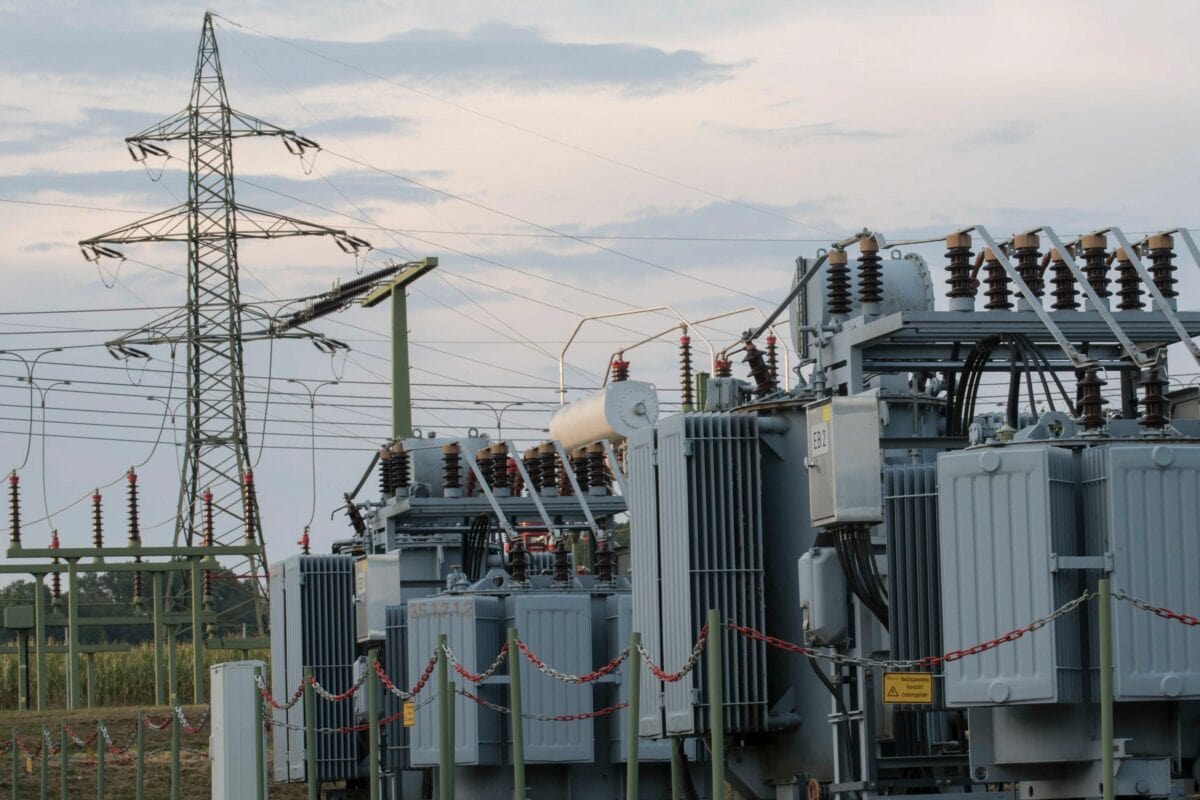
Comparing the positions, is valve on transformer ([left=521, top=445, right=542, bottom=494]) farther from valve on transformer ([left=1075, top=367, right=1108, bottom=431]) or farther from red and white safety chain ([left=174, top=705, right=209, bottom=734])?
valve on transformer ([left=1075, top=367, right=1108, bottom=431])

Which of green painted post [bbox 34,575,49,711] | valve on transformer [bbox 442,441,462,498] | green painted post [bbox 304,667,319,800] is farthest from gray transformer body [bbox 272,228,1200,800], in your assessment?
green painted post [bbox 34,575,49,711]

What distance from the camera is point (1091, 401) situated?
10.8m

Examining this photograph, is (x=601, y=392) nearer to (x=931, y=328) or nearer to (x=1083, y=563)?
(x=931, y=328)

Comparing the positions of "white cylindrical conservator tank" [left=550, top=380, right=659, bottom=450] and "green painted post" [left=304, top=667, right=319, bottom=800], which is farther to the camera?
"white cylindrical conservator tank" [left=550, top=380, right=659, bottom=450]

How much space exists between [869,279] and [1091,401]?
2.56 metres

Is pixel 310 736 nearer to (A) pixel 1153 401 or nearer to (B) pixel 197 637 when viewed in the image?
(A) pixel 1153 401

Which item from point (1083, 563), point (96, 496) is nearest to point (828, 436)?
point (1083, 563)

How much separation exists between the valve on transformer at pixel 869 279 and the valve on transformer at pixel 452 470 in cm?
878

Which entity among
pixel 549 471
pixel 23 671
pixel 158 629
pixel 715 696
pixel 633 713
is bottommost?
pixel 23 671

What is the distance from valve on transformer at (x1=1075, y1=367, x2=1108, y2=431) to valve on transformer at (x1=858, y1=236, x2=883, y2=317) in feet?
7.61

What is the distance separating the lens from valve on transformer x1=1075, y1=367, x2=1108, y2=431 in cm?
1080

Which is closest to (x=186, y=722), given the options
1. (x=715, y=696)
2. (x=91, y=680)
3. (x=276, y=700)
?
(x=276, y=700)

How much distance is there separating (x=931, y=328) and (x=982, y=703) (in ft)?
9.33

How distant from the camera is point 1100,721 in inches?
414
